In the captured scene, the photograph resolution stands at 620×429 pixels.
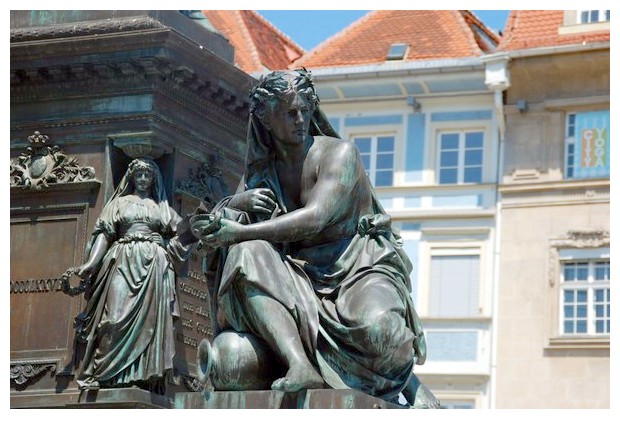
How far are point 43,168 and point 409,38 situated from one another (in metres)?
25.5

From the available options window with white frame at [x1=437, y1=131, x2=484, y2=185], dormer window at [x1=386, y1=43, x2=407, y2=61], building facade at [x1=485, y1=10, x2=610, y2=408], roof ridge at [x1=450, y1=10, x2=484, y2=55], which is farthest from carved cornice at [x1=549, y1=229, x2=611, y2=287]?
dormer window at [x1=386, y1=43, x2=407, y2=61]

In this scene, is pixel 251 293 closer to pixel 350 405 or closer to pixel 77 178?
pixel 350 405

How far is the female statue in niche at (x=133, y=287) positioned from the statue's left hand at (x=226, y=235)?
2.25 m

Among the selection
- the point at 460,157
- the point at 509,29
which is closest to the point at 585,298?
the point at 460,157

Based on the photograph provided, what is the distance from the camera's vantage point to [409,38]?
35.2m

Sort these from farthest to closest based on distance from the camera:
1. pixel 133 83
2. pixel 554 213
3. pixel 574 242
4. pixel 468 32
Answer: pixel 468 32 → pixel 554 213 → pixel 574 242 → pixel 133 83

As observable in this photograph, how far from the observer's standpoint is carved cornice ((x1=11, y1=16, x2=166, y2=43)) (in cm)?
1016

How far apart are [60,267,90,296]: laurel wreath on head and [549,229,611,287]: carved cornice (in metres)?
23.5

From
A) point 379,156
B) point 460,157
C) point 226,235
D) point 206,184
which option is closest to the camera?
point 226,235

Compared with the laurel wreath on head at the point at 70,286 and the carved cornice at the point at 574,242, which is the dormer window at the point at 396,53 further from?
the laurel wreath on head at the point at 70,286

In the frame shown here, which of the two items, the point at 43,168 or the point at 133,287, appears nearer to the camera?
the point at 133,287

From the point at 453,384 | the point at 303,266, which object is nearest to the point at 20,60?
the point at 303,266

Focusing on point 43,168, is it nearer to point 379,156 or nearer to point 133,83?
point 133,83

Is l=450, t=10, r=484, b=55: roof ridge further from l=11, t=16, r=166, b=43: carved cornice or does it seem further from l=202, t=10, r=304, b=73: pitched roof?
l=11, t=16, r=166, b=43: carved cornice
